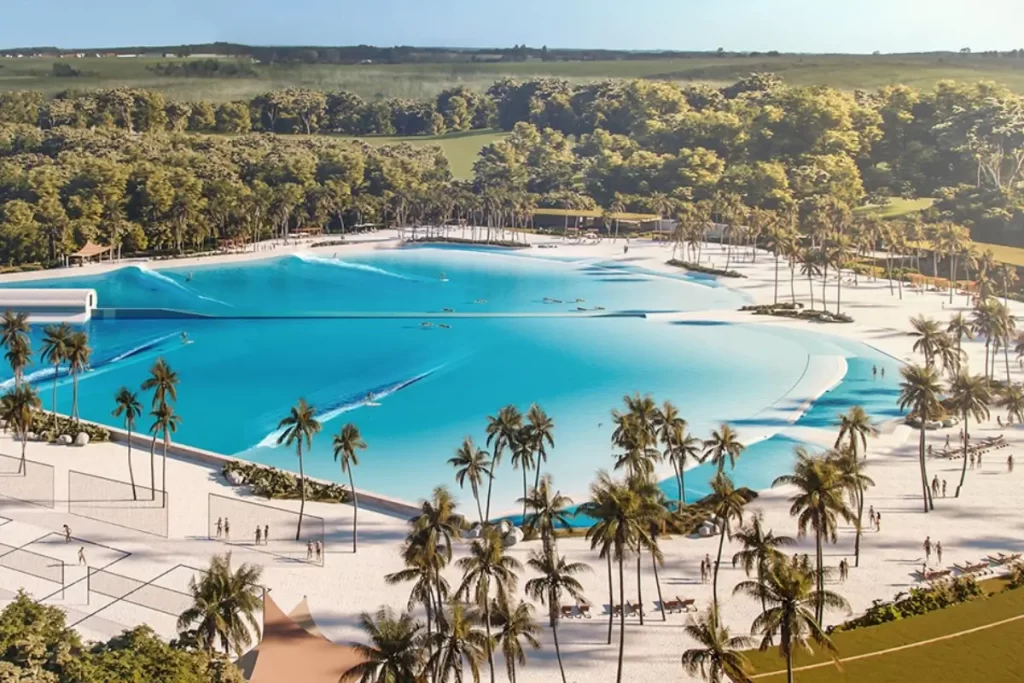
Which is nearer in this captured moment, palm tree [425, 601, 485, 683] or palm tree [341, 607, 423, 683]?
palm tree [341, 607, 423, 683]

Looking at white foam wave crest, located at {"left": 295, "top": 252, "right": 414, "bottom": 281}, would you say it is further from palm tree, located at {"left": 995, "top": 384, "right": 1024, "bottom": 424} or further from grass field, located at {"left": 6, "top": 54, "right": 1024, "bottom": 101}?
grass field, located at {"left": 6, "top": 54, "right": 1024, "bottom": 101}

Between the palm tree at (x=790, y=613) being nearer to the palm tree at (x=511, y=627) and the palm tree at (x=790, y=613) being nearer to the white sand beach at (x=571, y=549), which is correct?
the white sand beach at (x=571, y=549)

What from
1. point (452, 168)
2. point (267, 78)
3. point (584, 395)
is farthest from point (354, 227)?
point (584, 395)

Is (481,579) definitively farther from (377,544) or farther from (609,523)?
(377,544)

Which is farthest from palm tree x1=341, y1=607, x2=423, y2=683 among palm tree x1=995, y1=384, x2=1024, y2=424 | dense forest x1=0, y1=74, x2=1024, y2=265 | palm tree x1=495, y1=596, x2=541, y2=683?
dense forest x1=0, y1=74, x2=1024, y2=265

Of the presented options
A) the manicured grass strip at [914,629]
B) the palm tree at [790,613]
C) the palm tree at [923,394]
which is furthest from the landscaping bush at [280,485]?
the palm tree at [923,394]
